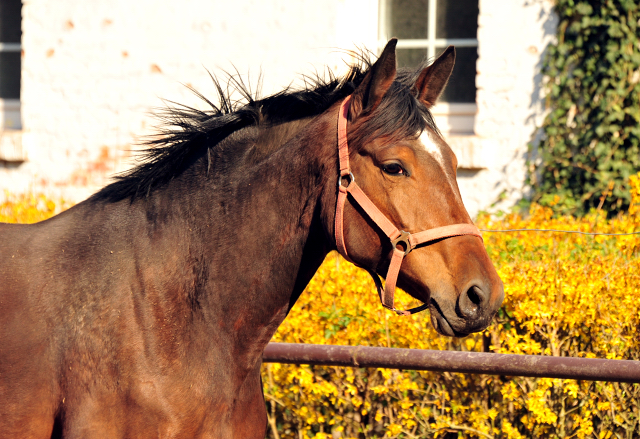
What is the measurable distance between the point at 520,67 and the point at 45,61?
16.0 feet

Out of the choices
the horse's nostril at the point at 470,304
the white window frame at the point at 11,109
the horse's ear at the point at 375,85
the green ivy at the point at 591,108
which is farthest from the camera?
the white window frame at the point at 11,109

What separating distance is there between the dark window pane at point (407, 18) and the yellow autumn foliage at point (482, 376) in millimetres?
3269

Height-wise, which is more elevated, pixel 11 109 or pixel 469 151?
pixel 11 109

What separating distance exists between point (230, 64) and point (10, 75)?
9.28 ft

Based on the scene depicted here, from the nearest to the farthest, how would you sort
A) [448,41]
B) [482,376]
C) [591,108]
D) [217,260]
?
1. [217,260]
2. [482,376]
3. [591,108]
4. [448,41]

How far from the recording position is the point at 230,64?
6492mm

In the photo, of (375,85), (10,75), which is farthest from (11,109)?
(375,85)

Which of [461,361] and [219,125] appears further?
[461,361]

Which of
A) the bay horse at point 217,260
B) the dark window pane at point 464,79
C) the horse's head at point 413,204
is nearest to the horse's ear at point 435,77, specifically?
the bay horse at point 217,260

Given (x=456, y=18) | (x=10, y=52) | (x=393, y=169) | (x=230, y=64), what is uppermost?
(x=456, y=18)

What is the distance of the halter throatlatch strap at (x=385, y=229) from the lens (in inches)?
78.1

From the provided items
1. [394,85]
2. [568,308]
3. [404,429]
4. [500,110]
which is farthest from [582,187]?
[394,85]

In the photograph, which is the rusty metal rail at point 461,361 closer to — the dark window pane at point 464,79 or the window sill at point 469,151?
the window sill at point 469,151

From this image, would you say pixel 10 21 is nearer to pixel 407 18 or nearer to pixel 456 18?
pixel 407 18
